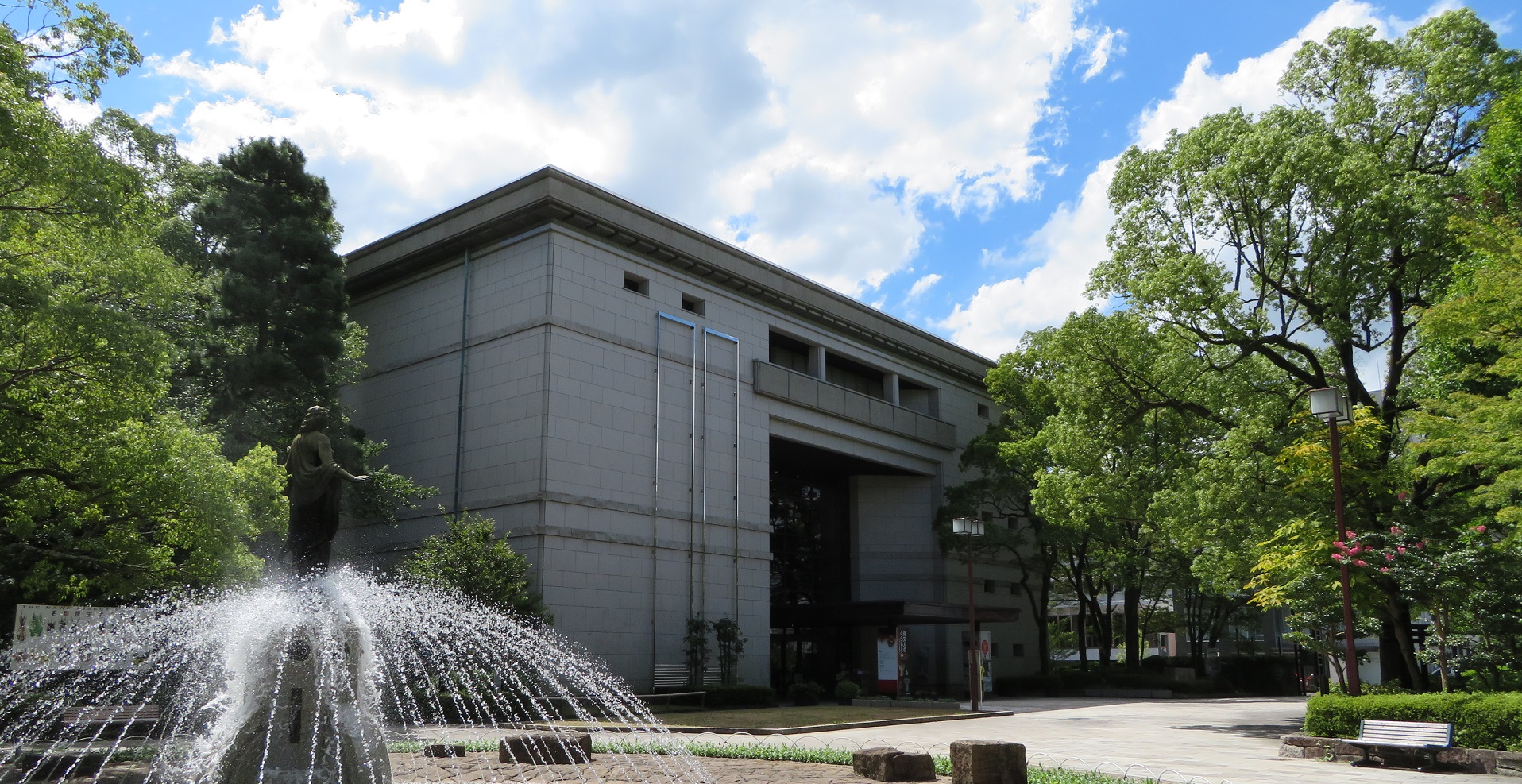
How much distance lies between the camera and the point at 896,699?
3148 cm

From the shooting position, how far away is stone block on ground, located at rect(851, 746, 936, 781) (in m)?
11.9

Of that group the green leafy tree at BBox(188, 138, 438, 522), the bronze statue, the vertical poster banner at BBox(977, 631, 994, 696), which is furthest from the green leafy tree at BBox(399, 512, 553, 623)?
the vertical poster banner at BBox(977, 631, 994, 696)

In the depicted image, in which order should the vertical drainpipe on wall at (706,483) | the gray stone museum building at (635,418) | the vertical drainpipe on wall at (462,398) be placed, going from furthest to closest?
the vertical drainpipe on wall at (706,483) → the vertical drainpipe on wall at (462,398) → the gray stone museum building at (635,418)

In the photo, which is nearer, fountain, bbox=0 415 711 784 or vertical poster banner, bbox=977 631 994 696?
fountain, bbox=0 415 711 784

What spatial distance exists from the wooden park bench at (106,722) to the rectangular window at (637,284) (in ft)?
56.9

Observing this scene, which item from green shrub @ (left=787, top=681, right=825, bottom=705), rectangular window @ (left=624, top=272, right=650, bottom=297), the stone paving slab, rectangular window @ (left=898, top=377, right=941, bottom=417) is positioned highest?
rectangular window @ (left=624, top=272, right=650, bottom=297)

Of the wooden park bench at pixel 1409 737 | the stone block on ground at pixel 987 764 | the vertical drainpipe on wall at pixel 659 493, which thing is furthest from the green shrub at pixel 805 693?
the stone block on ground at pixel 987 764

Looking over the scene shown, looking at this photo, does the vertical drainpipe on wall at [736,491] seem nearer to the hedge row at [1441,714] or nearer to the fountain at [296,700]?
the fountain at [296,700]

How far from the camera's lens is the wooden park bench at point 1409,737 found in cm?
1477

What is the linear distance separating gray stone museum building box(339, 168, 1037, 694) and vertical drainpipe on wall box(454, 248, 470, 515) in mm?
68

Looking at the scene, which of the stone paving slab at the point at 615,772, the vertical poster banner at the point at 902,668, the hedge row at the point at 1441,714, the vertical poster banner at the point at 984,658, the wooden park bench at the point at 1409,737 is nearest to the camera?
the stone paving slab at the point at 615,772

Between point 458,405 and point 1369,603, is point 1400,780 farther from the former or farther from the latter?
point 458,405

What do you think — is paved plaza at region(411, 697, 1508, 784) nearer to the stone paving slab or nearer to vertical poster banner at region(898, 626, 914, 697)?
the stone paving slab

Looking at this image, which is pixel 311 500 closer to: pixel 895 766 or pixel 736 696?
pixel 895 766
